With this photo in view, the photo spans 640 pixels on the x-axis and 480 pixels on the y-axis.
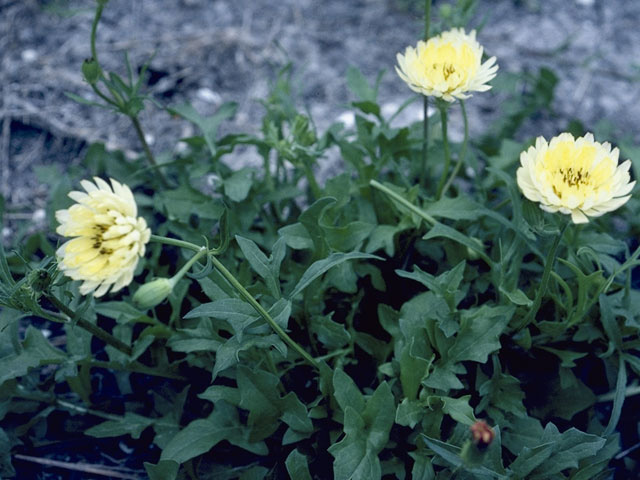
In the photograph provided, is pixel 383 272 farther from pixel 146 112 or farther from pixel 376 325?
pixel 146 112

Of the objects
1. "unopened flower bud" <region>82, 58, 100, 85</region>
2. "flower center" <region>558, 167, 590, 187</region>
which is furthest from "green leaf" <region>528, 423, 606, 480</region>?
"unopened flower bud" <region>82, 58, 100, 85</region>

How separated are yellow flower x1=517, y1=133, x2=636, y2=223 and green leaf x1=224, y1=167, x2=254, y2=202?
2.92 ft

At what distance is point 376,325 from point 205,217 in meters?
0.68

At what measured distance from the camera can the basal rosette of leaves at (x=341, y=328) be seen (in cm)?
148

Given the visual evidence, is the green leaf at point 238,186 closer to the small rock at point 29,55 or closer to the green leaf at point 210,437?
the green leaf at point 210,437

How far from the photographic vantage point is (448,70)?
5.57ft

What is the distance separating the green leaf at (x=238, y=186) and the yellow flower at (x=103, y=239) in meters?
0.63

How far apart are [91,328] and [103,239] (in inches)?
17.4

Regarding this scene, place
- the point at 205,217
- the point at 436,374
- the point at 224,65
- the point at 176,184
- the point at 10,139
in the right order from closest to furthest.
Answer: the point at 436,374 < the point at 205,217 < the point at 176,184 < the point at 10,139 < the point at 224,65

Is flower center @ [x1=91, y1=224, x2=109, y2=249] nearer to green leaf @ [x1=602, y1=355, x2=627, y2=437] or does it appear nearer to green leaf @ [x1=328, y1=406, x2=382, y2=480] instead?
green leaf @ [x1=328, y1=406, x2=382, y2=480]

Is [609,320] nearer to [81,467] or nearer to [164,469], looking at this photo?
[164,469]

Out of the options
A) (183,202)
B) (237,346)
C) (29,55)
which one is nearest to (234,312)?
(237,346)

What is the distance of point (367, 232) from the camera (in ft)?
6.09

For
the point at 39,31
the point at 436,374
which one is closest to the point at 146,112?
the point at 39,31
